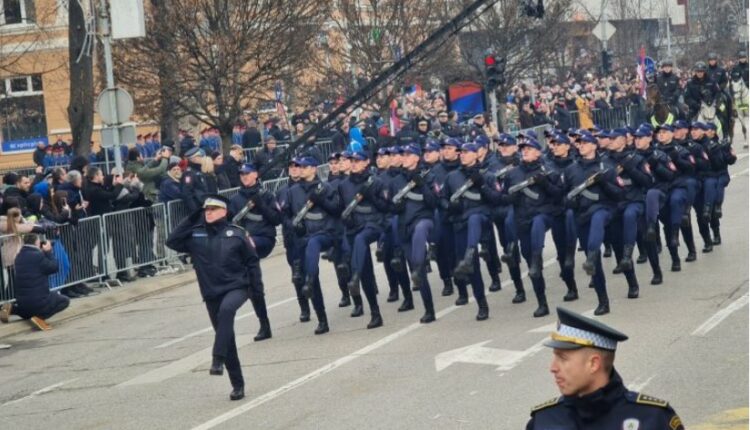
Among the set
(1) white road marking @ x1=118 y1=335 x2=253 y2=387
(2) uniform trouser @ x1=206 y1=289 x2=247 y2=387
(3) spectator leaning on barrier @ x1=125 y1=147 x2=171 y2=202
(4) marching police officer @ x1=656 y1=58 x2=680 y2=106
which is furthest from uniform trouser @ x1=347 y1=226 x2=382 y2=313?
(4) marching police officer @ x1=656 y1=58 x2=680 y2=106

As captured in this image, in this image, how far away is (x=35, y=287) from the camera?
61.0 feet

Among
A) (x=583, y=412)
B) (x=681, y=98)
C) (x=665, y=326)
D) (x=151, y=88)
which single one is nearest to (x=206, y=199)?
(x=665, y=326)

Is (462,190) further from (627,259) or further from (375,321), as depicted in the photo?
(627,259)

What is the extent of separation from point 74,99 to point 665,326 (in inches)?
623

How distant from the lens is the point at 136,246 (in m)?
22.5

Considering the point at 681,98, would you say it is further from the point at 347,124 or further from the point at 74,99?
the point at 74,99

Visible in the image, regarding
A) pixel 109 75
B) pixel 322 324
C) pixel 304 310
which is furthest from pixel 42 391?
pixel 109 75

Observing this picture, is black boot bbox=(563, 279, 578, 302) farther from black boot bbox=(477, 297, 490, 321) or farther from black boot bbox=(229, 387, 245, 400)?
black boot bbox=(229, 387, 245, 400)

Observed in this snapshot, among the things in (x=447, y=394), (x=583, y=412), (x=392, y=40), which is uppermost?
(x=392, y=40)

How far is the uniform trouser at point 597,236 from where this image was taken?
1530 cm

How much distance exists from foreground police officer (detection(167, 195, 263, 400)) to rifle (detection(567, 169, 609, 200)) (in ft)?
14.7

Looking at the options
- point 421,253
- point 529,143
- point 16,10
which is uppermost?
point 16,10

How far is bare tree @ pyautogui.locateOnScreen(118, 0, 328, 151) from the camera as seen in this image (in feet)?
94.2

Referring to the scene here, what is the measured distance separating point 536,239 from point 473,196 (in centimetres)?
91
